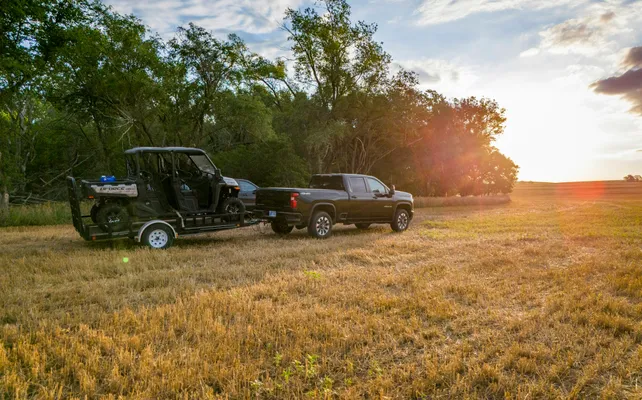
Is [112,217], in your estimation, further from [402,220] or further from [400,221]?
[402,220]

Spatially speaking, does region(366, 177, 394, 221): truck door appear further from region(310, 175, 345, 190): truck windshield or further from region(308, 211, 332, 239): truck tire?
region(308, 211, 332, 239): truck tire

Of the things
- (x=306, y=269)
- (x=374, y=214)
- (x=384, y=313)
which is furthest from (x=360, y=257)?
(x=374, y=214)

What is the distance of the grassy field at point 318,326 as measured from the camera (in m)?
3.16

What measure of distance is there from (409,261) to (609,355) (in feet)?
15.3

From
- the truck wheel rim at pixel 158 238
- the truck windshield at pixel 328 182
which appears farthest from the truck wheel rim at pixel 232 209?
the truck windshield at pixel 328 182

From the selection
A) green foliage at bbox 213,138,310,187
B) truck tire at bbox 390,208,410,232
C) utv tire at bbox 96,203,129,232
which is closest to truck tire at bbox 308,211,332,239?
truck tire at bbox 390,208,410,232

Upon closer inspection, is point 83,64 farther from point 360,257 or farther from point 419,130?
point 419,130

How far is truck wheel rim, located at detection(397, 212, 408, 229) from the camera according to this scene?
13469 millimetres

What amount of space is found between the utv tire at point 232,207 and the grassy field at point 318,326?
Result: 2.25 metres

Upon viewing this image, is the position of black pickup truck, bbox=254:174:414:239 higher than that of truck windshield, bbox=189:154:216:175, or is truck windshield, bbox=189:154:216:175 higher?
truck windshield, bbox=189:154:216:175

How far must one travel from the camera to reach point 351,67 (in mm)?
28203

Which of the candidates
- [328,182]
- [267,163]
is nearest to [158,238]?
[328,182]

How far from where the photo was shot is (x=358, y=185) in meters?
12.5

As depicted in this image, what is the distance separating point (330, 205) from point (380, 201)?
2.01m
